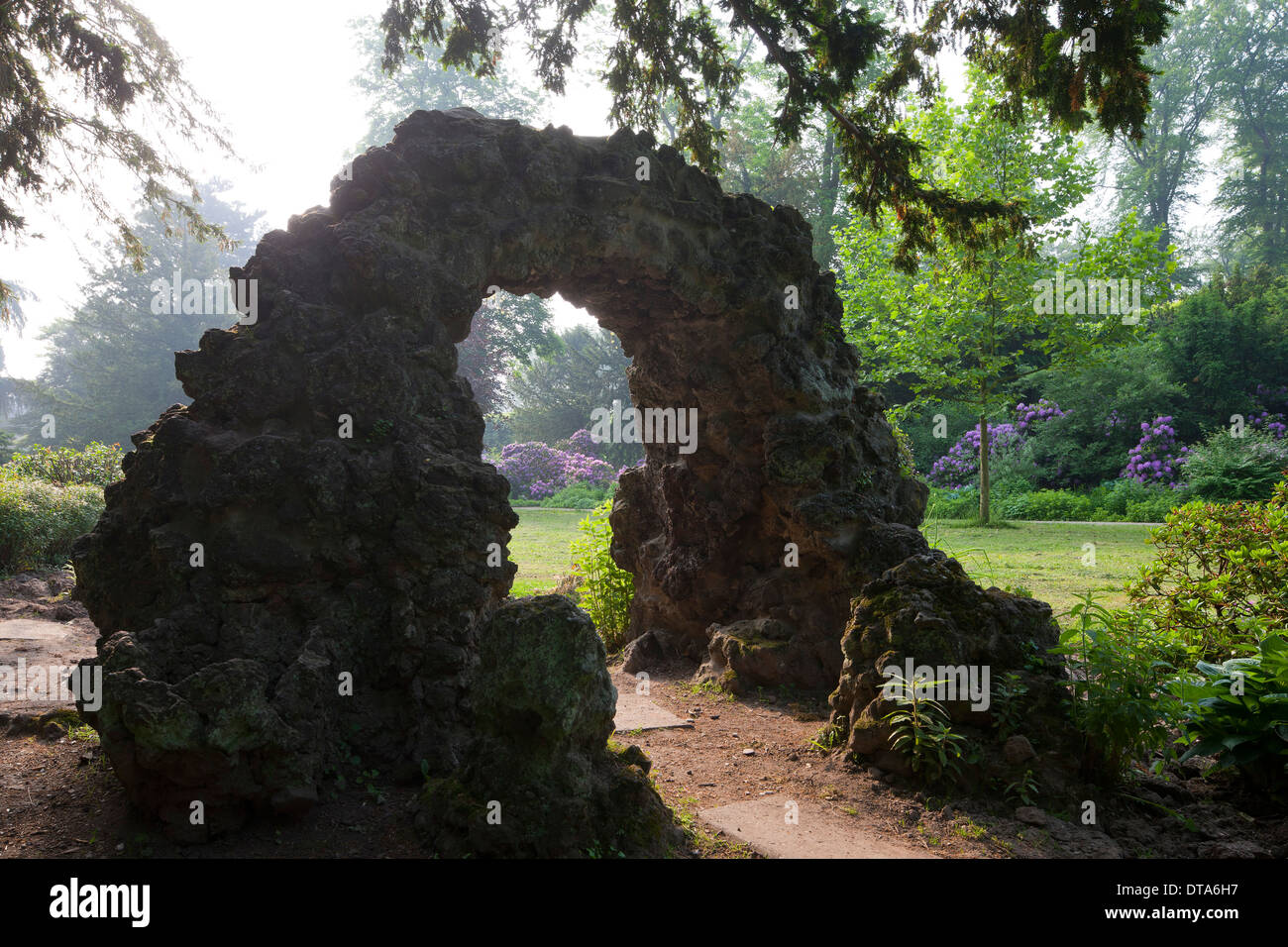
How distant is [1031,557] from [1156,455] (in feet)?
28.9

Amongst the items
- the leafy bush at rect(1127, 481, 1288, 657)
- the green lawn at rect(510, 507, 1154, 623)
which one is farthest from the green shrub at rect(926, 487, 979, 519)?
the leafy bush at rect(1127, 481, 1288, 657)

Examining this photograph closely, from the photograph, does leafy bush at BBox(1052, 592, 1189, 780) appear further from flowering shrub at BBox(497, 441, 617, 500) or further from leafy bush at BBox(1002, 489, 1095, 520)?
flowering shrub at BBox(497, 441, 617, 500)

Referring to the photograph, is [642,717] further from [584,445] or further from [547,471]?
[584,445]

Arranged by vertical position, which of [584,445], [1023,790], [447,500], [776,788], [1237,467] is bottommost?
[776,788]

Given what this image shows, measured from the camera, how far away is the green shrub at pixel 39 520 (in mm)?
10250

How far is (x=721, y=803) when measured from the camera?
419cm

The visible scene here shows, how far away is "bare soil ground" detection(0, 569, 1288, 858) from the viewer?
10.8 feet

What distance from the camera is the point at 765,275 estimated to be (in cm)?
631

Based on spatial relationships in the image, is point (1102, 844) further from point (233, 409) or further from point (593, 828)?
point (233, 409)

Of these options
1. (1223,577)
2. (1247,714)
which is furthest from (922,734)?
(1223,577)

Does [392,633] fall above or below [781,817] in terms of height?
above
